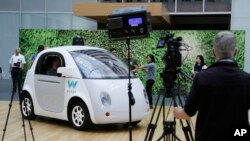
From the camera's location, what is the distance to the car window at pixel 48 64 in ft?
35.0

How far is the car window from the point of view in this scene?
35.0 feet

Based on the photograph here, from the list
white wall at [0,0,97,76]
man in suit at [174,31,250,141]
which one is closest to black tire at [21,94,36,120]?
man in suit at [174,31,250,141]

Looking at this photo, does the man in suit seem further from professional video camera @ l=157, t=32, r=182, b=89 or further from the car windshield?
the car windshield

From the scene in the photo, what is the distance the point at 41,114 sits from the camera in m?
10.7

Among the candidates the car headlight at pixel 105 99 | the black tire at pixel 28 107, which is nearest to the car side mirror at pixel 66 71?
the car headlight at pixel 105 99

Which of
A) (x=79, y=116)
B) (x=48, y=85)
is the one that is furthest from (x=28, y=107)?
(x=79, y=116)

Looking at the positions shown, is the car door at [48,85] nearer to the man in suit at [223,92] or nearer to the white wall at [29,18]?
the man in suit at [223,92]

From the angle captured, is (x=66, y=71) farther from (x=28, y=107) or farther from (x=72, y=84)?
(x=28, y=107)

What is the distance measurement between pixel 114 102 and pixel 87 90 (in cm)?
61

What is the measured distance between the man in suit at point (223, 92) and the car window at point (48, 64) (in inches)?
280

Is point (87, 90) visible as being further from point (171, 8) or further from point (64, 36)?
point (171, 8)

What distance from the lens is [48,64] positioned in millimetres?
11000

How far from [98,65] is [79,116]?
1.17 m

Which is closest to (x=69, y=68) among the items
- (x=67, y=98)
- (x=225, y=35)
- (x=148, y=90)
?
(x=67, y=98)
